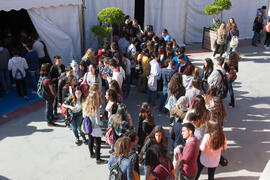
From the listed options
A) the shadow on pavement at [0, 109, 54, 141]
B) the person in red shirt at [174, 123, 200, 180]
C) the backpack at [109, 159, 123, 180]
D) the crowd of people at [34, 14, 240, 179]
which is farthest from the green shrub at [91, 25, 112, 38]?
the backpack at [109, 159, 123, 180]

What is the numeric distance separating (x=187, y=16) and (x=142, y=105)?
925cm

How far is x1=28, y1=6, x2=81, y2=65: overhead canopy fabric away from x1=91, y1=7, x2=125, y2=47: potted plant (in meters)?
0.72

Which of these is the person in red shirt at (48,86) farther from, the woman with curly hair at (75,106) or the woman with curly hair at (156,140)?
the woman with curly hair at (156,140)

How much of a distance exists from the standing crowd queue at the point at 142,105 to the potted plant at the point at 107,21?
37 centimetres

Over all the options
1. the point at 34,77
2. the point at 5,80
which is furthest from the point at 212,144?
the point at 5,80

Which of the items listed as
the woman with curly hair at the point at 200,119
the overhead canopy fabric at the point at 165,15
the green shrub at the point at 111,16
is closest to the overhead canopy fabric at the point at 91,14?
the green shrub at the point at 111,16

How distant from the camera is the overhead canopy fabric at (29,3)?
27.5ft

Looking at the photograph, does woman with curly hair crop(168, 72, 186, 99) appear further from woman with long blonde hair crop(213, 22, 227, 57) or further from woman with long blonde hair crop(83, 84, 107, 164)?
woman with long blonde hair crop(213, 22, 227, 57)

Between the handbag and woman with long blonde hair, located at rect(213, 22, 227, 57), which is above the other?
woman with long blonde hair, located at rect(213, 22, 227, 57)

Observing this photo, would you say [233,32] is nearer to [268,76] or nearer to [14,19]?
[268,76]

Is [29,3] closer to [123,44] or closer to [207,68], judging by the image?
[123,44]

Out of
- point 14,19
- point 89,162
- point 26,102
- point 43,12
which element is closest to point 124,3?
point 43,12

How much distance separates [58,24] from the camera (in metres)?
9.96

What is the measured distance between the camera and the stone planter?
1287 centimetres
